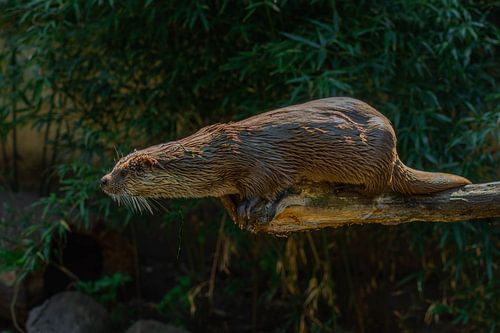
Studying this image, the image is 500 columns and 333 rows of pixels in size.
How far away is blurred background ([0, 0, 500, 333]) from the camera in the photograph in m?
3.11

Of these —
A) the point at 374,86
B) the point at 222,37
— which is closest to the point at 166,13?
the point at 222,37

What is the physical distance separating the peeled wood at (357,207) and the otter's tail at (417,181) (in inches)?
0.9

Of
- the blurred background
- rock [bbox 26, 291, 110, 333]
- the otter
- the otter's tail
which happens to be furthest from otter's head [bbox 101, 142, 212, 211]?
rock [bbox 26, 291, 110, 333]

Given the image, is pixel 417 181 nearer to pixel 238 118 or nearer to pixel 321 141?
pixel 321 141

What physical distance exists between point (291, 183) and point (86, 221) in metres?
2.24

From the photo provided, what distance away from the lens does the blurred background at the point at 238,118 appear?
10.2ft

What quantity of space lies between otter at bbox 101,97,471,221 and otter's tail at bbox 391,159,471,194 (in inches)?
3.9

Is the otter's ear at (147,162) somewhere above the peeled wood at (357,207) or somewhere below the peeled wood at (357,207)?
above

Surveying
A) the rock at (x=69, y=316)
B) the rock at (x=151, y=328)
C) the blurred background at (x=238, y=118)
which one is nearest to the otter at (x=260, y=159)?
the blurred background at (x=238, y=118)

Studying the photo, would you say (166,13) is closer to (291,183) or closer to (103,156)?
(103,156)

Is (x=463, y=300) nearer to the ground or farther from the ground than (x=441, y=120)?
nearer to the ground

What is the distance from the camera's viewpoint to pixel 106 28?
143 inches

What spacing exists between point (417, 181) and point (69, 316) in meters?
2.69

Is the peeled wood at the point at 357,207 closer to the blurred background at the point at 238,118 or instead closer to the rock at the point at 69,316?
the blurred background at the point at 238,118
